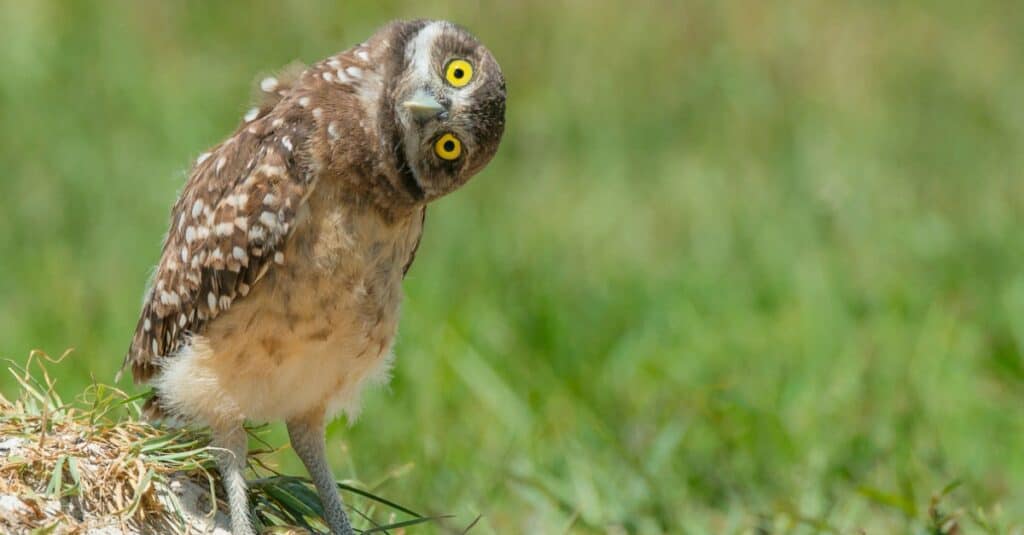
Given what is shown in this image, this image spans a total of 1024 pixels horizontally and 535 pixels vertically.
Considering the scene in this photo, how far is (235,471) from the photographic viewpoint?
406 centimetres

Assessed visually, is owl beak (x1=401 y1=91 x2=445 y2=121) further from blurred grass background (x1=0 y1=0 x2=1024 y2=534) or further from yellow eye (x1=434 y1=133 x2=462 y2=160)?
blurred grass background (x1=0 y1=0 x2=1024 y2=534)

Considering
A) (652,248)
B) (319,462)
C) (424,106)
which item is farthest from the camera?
(652,248)

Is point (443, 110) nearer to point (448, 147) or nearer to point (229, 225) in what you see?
point (448, 147)

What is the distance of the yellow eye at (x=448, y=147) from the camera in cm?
407

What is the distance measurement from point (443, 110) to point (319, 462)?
45.4 inches

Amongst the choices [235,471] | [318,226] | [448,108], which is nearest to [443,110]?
[448,108]

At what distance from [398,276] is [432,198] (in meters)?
0.30

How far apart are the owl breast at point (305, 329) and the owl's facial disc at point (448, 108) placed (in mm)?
246

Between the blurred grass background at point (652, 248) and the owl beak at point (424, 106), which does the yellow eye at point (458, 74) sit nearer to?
the owl beak at point (424, 106)

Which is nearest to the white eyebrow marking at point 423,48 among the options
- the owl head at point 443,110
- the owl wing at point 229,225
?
the owl head at point 443,110

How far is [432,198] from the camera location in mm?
4211

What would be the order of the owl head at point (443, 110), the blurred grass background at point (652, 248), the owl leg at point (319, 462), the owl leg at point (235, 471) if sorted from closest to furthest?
the owl leg at point (235, 471) → the owl head at point (443, 110) → the owl leg at point (319, 462) → the blurred grass background at point (652, 248)

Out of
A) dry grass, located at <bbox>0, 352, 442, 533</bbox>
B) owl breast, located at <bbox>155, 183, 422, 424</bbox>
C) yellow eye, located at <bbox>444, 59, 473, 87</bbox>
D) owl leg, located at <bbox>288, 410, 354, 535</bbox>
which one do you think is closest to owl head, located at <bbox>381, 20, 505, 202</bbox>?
yellow eye, located at <bbox>444, 59, 473, 87</bbox>

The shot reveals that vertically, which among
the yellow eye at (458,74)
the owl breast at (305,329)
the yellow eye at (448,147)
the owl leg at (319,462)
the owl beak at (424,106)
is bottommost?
the owl leg at (319,462)
